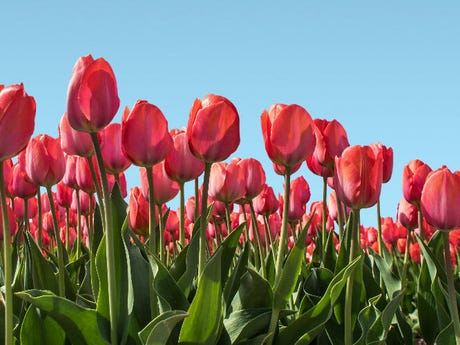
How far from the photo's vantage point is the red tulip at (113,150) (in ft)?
8.02

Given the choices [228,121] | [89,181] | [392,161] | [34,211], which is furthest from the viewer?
[34,211]

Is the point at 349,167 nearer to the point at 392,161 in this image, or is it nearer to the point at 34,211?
the point at 392,161

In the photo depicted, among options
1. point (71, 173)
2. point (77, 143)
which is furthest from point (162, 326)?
point (71, 173)

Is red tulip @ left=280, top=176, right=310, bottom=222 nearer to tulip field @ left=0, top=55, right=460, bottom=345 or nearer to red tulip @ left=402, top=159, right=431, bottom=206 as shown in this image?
red tulip @ left=402, top=159, right=431, bottom=206

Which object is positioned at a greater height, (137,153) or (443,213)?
(137,153)

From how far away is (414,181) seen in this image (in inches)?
117

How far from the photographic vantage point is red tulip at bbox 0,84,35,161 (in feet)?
6.09

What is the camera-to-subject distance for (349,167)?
2225 mm

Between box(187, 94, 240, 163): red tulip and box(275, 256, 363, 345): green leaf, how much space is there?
50 cm

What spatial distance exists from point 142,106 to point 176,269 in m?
0.63

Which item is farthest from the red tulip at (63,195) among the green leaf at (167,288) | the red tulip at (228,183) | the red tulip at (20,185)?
the green leaf at (167,288)

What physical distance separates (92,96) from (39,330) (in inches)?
29.1

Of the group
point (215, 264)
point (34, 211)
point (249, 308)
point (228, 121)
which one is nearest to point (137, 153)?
point (228, 121)

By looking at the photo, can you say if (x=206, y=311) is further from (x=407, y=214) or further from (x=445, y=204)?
(x=407, y=214)
